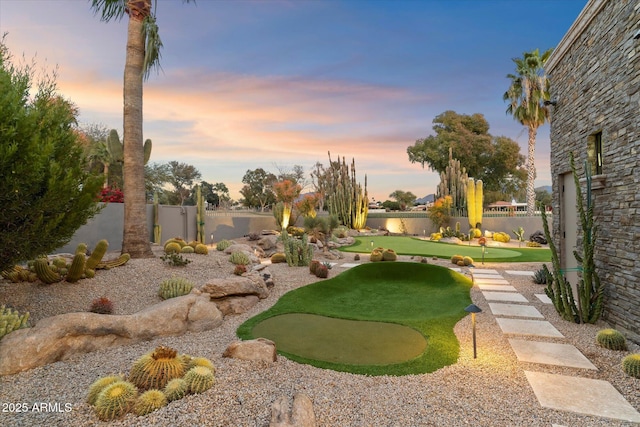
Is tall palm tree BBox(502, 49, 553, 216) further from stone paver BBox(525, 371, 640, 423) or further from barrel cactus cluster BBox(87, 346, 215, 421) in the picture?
barrel cactus cluster BBox(87, 346, 215, 421)

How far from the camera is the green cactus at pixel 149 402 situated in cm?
262

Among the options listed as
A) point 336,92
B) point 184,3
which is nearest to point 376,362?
point 184,3

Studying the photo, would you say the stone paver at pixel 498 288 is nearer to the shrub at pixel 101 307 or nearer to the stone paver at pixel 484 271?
the stone paver at pixel 484 271

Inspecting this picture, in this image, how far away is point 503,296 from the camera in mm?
6957

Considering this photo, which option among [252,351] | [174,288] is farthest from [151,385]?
[174,288]

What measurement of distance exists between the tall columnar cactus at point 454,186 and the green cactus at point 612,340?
1832cm

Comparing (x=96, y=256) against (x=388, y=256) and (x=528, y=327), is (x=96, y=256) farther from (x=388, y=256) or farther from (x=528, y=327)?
(x=388, y=256)

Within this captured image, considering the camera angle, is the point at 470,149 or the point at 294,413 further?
the point at 470,149

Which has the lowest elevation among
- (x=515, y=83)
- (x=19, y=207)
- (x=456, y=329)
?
(x=456, y=329)

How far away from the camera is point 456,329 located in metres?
5.17

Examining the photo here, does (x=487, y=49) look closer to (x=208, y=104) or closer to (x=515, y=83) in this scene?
(x=515, y=83)

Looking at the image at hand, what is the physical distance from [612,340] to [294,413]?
171 inches

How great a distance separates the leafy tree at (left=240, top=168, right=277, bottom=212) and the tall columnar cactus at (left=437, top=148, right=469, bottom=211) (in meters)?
26.0

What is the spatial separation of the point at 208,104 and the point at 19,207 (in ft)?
32.9
